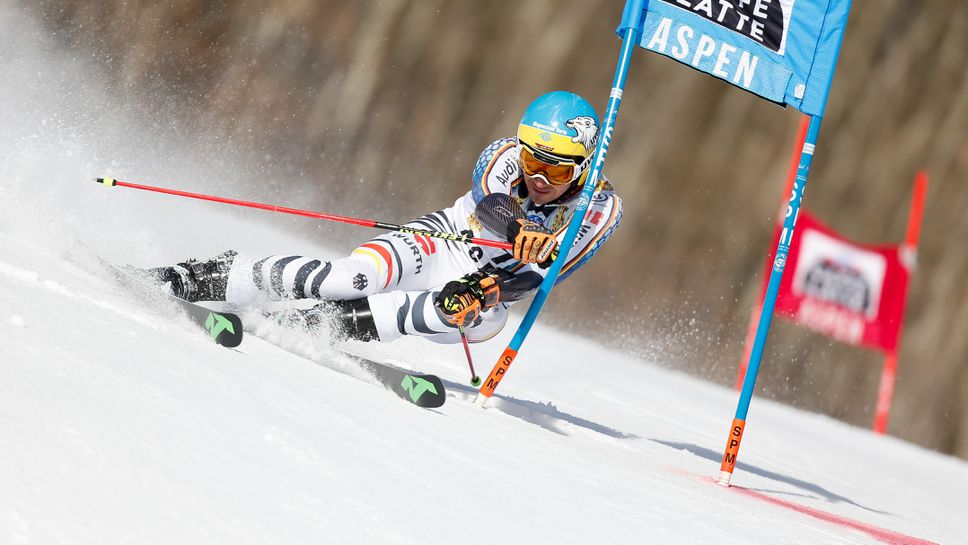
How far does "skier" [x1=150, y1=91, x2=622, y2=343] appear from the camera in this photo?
3646 millimetres

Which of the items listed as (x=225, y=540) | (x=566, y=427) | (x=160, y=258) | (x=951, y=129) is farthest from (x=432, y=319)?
(x=951, y=129)

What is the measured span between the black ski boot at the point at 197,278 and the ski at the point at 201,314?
0.11 meters

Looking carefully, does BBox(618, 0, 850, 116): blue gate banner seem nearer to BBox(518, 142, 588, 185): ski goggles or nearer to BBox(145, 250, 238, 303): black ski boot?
BBox(518, 142, 588, 185): ski goggles

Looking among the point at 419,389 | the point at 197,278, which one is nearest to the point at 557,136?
the point at 419,389

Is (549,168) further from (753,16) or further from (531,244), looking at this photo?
(753,16)

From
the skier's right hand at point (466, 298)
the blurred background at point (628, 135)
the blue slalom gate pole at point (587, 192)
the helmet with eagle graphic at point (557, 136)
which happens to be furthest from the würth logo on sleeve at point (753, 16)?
the blurred background at point (628, 135)

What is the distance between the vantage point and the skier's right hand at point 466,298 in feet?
12.1

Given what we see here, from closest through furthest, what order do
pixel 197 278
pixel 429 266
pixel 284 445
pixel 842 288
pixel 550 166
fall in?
pixel 284 445, pixel 197 278, pixel 550 166, pixel 429 266, pixel 842 288

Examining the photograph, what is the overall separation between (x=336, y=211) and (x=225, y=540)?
292 inches

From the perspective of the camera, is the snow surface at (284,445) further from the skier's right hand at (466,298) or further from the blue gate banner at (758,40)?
the blue gate banner at (758,40)

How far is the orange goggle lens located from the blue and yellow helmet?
1.4 inches

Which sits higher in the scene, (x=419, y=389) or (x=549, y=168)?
(x=549, y=168)

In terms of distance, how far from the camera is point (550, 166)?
3879 mm

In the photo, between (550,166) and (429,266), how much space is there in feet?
2.11
